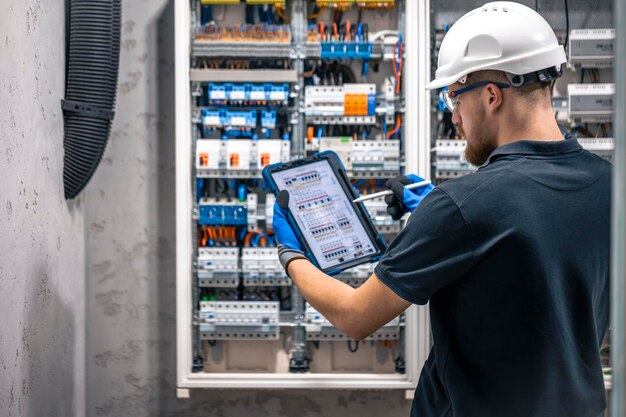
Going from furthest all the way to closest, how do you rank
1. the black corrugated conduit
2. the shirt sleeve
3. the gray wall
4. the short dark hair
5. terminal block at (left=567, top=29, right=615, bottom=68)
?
the gray wall < terminal block at (left=567, top=29, right=615, bottom=68) < the black corrugated conduit < the short dark hair < the shirt sleeve

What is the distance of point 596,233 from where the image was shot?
56.6 inches

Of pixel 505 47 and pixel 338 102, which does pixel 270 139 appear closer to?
pixel 338 102

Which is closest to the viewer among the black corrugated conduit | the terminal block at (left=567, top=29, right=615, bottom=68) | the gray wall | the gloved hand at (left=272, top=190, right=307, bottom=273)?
the gloved hand at (left=272, top=190, right=307, bottom=273)

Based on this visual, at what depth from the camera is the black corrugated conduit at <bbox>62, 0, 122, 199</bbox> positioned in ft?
9.55

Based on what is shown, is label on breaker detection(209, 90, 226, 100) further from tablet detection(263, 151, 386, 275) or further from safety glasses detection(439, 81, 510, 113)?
safety glasses detection(439, 81, 510, 113)

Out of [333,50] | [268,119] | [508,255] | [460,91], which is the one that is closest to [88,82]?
[268,119]

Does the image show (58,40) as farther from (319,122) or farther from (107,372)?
(107,372)

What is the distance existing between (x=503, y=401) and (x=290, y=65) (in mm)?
2139

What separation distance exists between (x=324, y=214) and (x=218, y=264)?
92 centimetres

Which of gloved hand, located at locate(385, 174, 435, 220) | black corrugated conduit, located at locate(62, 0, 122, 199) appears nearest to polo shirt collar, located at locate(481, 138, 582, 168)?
gloved hand, located at locate(385, 174, 435, 220)

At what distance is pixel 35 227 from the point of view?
103 inches

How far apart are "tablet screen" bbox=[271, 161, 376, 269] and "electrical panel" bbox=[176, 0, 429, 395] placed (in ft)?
2.29

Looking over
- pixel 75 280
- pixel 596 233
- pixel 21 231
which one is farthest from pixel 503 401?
pixel 75 280

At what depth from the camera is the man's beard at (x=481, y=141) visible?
155 cm
